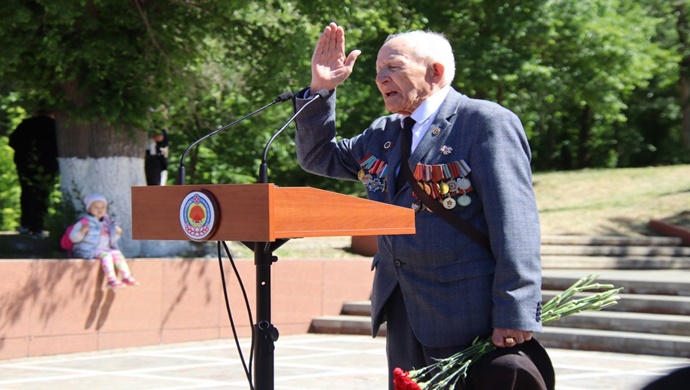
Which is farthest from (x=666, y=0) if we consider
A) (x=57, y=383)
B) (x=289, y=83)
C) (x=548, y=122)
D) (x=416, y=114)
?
(x=416, y=114)

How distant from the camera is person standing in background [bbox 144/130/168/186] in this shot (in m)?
12.6

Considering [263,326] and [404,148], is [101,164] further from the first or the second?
[263,326]

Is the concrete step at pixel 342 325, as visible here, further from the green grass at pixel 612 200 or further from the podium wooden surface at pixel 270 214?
the podium wooden surface at pixel 270 214

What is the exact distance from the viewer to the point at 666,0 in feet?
94.4

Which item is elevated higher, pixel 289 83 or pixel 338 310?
pixel 289 83

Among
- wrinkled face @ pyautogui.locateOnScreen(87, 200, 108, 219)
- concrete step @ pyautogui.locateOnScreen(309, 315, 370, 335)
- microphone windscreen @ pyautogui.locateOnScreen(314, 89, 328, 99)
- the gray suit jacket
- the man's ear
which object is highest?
the man's ear

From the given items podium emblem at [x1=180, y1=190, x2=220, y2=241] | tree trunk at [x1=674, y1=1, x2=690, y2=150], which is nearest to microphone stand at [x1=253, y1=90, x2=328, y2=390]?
podium emblem at [x1=180, y1=190, x2=220, y2=241]

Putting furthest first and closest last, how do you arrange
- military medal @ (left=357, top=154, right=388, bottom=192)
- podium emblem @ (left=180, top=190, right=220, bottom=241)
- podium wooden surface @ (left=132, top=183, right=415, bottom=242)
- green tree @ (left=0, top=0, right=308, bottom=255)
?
green tree @ (left=0, top=0, right=308, bottom=255)
military medal @ (left=357, top=154, right=388, bottom=192)
podium emblem @ (left=180, top=190, right=220, bottom=241)
podium wooden surface @ (left=132, top=183, right=415, bottom=242)

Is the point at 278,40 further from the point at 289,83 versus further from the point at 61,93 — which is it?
the point at 61,93

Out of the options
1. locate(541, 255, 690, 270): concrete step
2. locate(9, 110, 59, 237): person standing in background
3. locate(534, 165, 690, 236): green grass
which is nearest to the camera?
locate(9, 110, 59, 237): person standing in background

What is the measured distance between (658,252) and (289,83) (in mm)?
6054

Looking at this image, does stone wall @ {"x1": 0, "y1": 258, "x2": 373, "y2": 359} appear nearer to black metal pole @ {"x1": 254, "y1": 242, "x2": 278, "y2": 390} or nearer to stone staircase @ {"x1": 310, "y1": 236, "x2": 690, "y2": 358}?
stone staircase @ {"x1": 310, "y1": 236, "x2": 690, "y2": 358}

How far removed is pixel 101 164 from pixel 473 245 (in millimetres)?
8352

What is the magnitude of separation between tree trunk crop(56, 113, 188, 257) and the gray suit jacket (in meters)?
7.90
